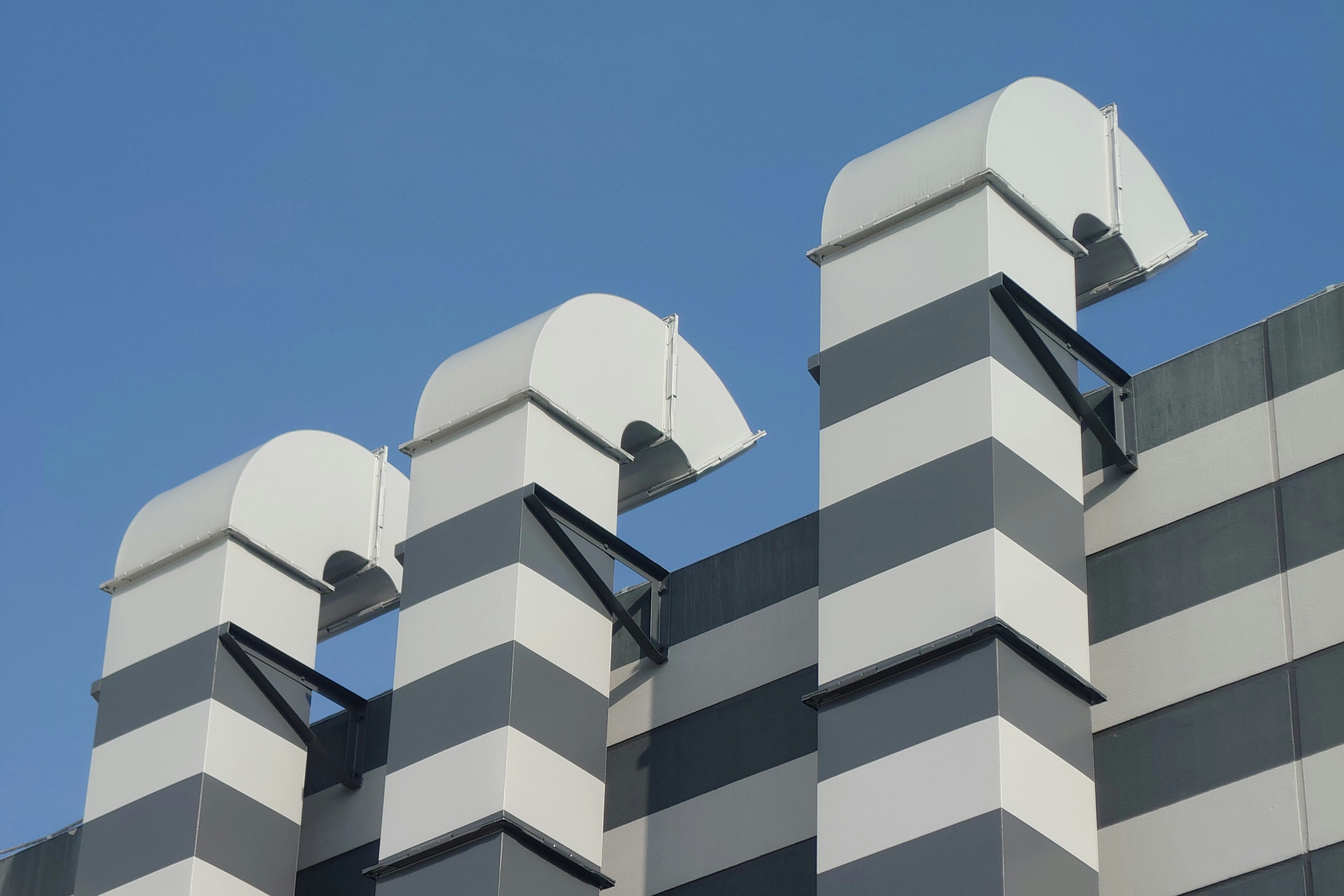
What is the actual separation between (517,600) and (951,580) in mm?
4173

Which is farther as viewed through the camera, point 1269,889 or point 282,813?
point 282,813

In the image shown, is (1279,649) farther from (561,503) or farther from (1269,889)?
(561,503)

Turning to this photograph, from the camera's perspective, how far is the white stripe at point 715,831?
16.0 meters

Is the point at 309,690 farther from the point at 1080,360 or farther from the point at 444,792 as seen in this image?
the point at 1080,360

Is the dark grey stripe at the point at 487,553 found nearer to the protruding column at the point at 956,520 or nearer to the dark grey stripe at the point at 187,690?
the dark grey stripe at the point at 187,690

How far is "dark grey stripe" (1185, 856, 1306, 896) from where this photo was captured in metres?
13.0

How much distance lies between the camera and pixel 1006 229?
15.2 m

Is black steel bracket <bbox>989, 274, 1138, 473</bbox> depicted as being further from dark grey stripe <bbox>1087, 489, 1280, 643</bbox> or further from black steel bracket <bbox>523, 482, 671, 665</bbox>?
black steel bracket <bbox>523, 482, 671, 665</bbox>

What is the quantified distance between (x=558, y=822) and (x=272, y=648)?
409 cm

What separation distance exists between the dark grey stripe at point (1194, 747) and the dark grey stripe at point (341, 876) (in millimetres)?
7232

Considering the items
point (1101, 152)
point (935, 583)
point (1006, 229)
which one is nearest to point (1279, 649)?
point (935, 583)

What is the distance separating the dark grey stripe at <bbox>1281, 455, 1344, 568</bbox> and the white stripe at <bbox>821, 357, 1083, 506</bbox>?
1.46 m

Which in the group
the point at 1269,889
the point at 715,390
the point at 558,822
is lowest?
the point at 1269,889

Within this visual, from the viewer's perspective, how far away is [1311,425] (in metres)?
14.5
